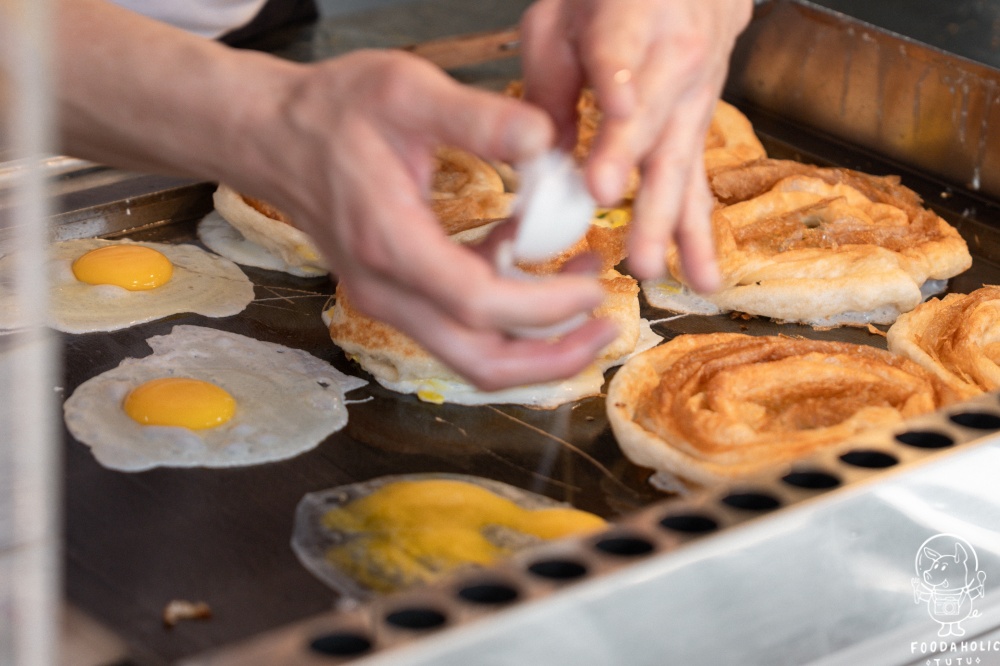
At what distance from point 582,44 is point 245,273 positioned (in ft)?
4.97

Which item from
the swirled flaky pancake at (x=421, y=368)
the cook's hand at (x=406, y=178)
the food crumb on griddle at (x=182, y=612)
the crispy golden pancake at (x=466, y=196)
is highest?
the cook's hand at (x=406, y=178)

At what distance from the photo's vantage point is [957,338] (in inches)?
110

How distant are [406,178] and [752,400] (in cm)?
124

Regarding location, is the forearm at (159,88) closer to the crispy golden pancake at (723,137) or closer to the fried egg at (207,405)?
the fried egg at (207,405)

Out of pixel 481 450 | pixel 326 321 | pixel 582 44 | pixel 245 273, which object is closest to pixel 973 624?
pixel 481 450

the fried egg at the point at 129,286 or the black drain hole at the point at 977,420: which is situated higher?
the black drain hole at the point at 977,420

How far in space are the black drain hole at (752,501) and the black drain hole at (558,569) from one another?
286mm

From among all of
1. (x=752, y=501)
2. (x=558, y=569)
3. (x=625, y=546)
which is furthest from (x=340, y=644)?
(x=752, y=501)

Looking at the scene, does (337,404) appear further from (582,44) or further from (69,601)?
(582,44)

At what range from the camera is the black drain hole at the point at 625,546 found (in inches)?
62.5

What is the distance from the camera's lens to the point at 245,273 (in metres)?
3.20

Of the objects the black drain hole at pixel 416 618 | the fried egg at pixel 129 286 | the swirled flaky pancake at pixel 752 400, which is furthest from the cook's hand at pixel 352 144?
the fried egg at pixel 129 286

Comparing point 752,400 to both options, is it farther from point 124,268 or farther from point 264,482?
point 124,268

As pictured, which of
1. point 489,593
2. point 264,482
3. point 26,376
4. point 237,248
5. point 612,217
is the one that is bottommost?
point 264,482
